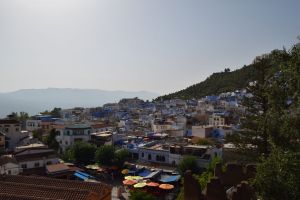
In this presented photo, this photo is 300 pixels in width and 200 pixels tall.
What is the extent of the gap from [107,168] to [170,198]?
10.8m

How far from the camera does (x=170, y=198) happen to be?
3284 cm

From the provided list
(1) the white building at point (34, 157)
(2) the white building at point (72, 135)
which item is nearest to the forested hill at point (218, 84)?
(2) the white building at point (72, 135)

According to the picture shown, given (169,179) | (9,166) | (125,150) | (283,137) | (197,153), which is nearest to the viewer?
(283,137)

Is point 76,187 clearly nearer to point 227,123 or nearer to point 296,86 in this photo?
point 296,86

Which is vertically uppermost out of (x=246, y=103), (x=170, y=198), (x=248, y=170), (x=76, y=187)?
(x=246, y=103)

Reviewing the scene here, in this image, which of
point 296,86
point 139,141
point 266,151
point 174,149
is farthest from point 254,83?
point 139,141

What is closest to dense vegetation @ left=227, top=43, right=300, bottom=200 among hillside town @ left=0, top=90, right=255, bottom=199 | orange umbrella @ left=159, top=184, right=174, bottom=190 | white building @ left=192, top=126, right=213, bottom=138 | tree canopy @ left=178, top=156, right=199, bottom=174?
hillside town @ left=0, top=90, right=255, bottom=199

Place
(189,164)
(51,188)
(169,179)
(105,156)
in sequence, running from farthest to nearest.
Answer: (105,156) < (189,164) < (169,179) < (51,188)

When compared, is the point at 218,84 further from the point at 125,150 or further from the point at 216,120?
the point at 125,150

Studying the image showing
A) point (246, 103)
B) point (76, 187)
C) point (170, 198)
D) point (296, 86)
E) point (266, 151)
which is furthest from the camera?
point (170, 198)

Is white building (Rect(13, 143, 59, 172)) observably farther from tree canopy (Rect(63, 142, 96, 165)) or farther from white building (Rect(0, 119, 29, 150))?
white building (Rect(0, 119, 29, 150))

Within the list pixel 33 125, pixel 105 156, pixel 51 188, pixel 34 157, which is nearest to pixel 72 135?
pixel 105 156

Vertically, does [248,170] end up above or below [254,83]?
below

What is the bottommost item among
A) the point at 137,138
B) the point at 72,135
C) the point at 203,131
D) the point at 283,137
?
the point at 137,138
